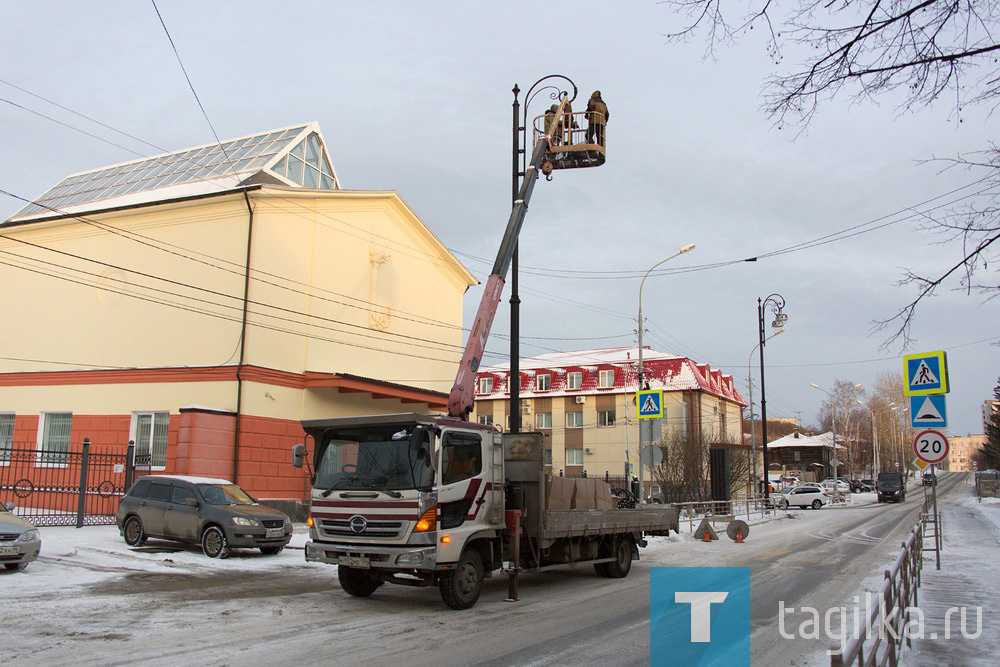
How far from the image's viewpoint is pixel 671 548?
19234 millimetres

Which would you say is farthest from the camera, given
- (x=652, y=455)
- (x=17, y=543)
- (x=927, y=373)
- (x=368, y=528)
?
(x=652, y=455)

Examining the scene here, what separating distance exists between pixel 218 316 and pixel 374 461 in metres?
15.2

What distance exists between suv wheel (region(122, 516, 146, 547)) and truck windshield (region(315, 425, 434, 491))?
7405 mm

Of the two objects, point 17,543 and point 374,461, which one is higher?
point 374,461

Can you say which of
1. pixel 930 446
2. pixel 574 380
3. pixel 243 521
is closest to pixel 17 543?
pixel 243 521

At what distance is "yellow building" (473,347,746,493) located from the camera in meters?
52.8

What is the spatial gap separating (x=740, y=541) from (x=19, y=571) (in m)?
17.2

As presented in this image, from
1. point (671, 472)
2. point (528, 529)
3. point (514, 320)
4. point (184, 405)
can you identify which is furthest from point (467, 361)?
point (671, 472)

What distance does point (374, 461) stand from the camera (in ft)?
34.3

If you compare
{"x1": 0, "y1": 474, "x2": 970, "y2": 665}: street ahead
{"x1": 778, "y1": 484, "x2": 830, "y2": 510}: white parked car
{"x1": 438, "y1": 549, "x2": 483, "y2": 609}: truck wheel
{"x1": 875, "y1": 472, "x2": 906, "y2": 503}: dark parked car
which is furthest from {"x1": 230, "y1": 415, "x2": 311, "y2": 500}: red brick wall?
{"x1": 875, "y1": 472, "x2": 906, "y2": 503}: dark parked car

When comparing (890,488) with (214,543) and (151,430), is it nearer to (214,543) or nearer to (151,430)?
(151,430)

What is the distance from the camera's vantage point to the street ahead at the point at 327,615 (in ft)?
24.5

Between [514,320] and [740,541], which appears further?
[740,541]

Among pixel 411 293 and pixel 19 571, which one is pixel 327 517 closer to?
pixel 19 571
